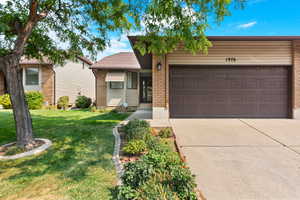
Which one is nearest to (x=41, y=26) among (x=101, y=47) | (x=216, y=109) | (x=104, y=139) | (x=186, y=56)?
(x=101, y=47)

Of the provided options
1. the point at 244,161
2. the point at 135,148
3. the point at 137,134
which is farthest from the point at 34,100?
the point at 244,161

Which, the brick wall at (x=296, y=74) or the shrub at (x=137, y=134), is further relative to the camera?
the brick wall at (x=296, y=74)

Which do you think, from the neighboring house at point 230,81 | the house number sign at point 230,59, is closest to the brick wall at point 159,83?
the neighboring house at point 230,81

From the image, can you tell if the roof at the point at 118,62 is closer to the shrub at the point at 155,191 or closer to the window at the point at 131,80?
the window at the point at 131,80

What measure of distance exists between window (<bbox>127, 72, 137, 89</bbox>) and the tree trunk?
324 inches

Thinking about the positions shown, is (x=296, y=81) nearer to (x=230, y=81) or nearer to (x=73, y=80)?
(x=230, y=81)

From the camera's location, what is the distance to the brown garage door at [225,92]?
6.60 meters

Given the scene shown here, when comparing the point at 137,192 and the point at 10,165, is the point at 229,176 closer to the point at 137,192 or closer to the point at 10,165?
the point at 137,192

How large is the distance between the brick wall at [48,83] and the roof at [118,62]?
4.32 meters

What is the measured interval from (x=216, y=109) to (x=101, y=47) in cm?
538

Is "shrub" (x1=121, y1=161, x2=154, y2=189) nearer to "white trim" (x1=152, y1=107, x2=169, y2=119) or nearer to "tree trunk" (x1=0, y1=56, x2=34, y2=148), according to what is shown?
"tree trunk" (x1=0, y1=56, x2=34, y2=148)

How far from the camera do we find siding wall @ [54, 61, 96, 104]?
13500 millimetres

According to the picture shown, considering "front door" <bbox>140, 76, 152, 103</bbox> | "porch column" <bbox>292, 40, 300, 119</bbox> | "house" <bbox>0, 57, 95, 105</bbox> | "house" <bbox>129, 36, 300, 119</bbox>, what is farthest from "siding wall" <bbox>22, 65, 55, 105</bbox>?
"porch column" <bbox>292, 40, 300, 119</bbox>

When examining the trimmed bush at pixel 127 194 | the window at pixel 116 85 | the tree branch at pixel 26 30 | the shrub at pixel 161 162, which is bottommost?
the trimmed bush at pixel 127 194
